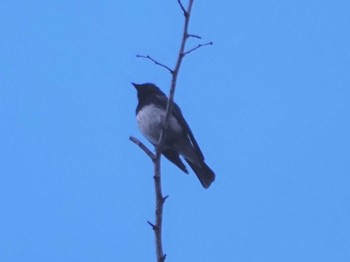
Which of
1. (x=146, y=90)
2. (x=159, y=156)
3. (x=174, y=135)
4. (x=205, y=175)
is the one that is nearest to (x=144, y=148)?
(x=159, y=156)

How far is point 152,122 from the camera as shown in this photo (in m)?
8.39

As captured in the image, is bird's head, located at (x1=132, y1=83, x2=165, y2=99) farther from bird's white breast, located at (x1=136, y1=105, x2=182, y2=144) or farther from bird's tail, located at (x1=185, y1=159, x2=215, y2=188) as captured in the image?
bird's tail, located at (x1=185, y1=159, x2=215, y2=188)

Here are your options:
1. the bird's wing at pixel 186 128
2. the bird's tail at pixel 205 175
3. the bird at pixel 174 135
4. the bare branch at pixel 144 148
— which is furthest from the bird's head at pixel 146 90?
the bare branch at pixel 144 148

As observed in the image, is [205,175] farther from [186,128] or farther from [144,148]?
[144,148]

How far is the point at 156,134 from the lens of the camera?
844 cm

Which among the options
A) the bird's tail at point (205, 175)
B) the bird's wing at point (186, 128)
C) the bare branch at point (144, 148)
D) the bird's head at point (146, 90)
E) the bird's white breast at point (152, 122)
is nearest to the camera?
the bare branch at point (144, 148)

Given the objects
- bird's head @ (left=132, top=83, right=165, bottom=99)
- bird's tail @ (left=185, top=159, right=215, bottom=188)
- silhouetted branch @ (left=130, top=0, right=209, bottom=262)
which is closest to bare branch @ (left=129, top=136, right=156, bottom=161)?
silhouetted branch @ (left=130, top=0, right=209, bottom=262)

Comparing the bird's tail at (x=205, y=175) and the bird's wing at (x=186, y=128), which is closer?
the bird's tail at (x=205, y=175)

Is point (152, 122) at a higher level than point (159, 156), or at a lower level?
higher

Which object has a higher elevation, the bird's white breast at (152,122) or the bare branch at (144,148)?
the bird's white breast at (152,122)

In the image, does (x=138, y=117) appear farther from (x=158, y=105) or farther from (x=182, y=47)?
(x=182, y=47)

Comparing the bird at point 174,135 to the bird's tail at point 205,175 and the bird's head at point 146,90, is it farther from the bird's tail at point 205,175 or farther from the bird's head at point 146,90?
the bird's head at point 146,90

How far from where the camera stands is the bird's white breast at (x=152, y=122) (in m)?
8.38

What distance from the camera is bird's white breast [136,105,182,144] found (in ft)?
27.5
